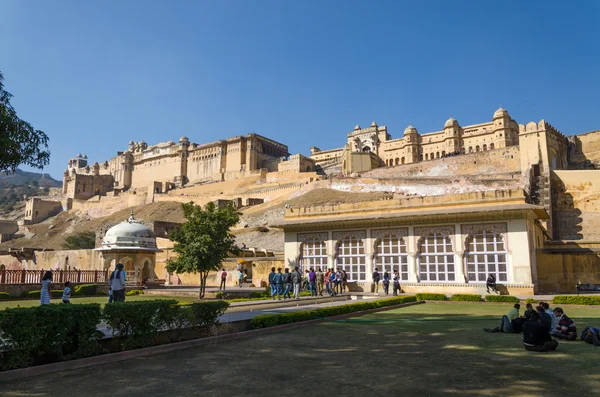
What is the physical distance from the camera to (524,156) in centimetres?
5184

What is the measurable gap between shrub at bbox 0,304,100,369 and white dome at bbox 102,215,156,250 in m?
21.5

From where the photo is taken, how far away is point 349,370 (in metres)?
6.96

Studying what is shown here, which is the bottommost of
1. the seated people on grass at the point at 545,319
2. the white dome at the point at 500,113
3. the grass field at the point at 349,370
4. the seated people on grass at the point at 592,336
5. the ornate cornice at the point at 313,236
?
the grass field at the point at 349,370

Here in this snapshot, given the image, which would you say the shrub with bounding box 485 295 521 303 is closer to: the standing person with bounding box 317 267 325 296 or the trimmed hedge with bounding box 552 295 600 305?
the trimmed hedge with bounding box 552 295 600 305

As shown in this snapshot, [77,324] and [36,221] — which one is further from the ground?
[36,221]

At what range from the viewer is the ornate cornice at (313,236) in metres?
24.7

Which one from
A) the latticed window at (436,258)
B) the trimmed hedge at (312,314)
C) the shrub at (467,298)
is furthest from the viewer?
the latticed window at (436,258)

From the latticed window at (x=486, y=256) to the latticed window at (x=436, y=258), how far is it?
855mm

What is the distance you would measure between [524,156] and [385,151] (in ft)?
114

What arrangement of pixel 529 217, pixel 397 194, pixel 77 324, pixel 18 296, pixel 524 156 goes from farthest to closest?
1. pixel 397 194
2. pixel 524 156
3. pixel 18 296
4. pixel 529 217
5. pixel 77 324

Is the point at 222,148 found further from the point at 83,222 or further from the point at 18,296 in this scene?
the point at 18,296

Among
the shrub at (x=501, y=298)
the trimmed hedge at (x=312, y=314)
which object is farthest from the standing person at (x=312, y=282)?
the shrub at (x=501, y=298)

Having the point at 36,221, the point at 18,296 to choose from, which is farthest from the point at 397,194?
the point at 36,221

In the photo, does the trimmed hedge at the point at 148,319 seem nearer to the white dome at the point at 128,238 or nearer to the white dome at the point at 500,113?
the white dome at the point at 128,238
